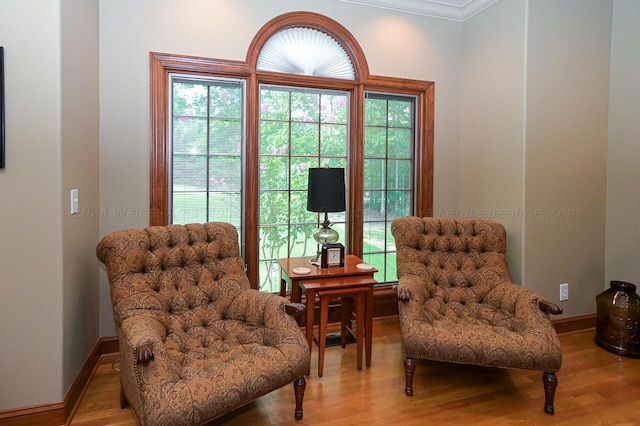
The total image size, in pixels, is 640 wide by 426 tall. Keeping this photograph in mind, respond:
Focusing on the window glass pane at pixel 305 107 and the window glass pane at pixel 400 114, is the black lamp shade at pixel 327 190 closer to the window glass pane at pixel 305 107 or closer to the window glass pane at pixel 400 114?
the window glass pane at pixel 305 107

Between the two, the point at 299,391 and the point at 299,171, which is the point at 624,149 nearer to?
the point at 299,171

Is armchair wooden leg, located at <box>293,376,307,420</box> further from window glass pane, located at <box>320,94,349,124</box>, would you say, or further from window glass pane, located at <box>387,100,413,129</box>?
window glass pane, located at <box>387,100,413,129</box>

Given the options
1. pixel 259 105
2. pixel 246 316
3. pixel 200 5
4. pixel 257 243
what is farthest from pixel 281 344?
pixel 200 5

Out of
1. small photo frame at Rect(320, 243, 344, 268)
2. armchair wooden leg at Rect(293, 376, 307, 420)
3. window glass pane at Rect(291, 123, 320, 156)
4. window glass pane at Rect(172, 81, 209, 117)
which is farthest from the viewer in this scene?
window glass pane at Rect(291, 123, 320, 156)

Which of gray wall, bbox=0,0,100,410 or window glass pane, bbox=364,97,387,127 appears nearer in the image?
gray wall, bbox=0,0,100,410

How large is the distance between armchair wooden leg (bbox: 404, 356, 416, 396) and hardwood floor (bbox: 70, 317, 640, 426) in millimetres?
39

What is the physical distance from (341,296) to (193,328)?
952 millimetres

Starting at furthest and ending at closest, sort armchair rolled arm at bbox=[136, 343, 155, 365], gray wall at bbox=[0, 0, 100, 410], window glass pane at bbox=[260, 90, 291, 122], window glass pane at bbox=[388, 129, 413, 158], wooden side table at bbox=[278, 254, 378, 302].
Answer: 1. window glass pane at bbox=[388, 129, 413, 158]
2. window glass pane at bbox=[260, 90, 291, 122]
3. wooden side table at bbox=[278, 254, 378, 302]
4. gray wall at bbox=[0, 0, 100, 410]
5. armchair rolled arm at bbox=[136, 343, 155, 365]

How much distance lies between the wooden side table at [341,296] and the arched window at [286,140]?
77 centimetres

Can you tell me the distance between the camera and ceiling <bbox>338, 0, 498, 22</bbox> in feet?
10.9

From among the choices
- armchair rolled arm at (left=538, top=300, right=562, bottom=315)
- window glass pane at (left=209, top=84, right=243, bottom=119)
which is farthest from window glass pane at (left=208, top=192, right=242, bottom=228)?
armchair rolled arm at (left=538, top=300, right=562, bottom=315)

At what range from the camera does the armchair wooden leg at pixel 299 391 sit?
197 centimetres

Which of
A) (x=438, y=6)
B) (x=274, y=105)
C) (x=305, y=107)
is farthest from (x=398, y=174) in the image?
(x=438, y=6)

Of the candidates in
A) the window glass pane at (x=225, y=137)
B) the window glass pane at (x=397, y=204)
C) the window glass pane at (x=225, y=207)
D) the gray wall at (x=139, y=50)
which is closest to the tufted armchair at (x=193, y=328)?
the window glass pane at (x=225, y=207)
